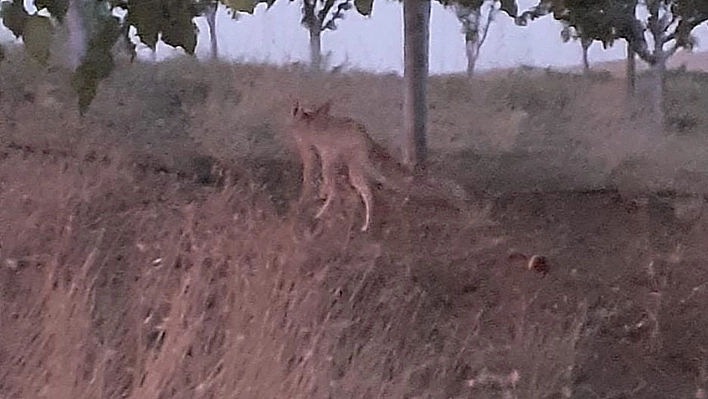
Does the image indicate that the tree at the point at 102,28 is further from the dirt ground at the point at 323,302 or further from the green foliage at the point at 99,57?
the dirt ground at the point at 323,302

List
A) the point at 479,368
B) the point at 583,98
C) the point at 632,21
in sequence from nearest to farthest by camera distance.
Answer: the point at 479,368
the point at 632,21
the point at 583,98

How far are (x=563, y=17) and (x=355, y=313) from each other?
0.79m

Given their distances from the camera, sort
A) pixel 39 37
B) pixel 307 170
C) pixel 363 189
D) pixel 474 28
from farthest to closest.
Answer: pixel 474 28
pixel 307 170
pixel 363 189
pixel 39 37

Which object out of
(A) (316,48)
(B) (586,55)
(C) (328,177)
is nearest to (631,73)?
(B) (586,55)

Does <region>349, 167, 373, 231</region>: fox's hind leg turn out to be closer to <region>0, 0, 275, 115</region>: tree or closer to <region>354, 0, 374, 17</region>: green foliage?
<region>354, 0, 374, 17</region>: green foliage

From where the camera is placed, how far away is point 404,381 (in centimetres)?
168

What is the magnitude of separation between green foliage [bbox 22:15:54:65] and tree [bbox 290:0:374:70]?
7.10 feet

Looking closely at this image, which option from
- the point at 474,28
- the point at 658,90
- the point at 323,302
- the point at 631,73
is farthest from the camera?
the point at 658,90

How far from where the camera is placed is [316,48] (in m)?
3.62

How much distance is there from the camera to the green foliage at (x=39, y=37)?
1327 millimetres

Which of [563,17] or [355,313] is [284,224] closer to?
[355,313]

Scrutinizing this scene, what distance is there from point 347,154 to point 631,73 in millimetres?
2365

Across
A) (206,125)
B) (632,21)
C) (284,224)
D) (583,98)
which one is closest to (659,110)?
(583,98)

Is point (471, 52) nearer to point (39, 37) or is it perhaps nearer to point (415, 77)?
point (415, 77)
